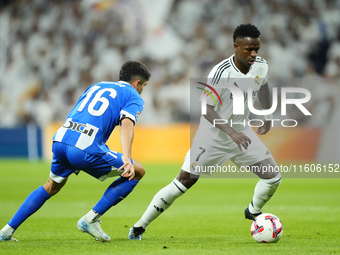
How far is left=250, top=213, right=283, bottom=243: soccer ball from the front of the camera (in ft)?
16.2

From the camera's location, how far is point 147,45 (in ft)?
93.3

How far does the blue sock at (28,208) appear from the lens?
5027mm

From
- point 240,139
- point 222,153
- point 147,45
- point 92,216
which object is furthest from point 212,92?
point 147,45

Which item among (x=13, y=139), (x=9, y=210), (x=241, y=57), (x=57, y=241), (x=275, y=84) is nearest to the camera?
(x=57, y=241)

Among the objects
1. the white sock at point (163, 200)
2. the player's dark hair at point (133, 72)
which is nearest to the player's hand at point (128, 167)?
the white sock at point (163, 200)

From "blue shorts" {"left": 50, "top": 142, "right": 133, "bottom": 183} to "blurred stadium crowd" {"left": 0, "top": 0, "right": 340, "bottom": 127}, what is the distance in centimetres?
2176

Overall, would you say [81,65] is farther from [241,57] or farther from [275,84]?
[241,57]

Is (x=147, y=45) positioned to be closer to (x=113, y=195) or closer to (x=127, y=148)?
(x=113, y=195)

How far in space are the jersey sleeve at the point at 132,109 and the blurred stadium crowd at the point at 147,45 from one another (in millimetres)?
21797

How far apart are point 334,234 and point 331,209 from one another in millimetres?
2706

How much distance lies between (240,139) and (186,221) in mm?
2197

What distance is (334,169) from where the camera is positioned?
1658 centimetres

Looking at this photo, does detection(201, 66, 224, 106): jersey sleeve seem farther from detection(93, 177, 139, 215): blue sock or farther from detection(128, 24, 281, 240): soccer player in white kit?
detection(93, 177, 139, 215): blue sock

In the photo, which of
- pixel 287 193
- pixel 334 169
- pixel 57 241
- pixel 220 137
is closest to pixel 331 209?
pixel 287 193
